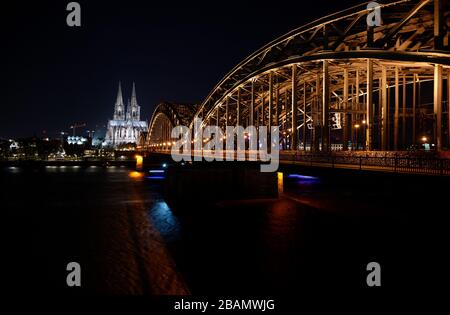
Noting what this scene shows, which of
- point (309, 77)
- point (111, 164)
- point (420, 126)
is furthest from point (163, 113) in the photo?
point (420, 126)

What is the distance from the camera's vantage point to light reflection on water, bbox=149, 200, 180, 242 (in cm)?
1910

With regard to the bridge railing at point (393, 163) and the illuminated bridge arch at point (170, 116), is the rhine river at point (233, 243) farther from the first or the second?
the illuminated bridge arch at point (170, 116)

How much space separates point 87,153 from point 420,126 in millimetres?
152122

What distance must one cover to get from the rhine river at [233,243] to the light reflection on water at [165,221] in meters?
0.11

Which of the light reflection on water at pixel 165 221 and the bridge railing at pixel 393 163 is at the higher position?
the bridge railing at pixel 393 163

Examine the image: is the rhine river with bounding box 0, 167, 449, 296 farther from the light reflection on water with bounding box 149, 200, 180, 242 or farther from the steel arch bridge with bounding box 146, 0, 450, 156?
the steel arch bridge with bounding box 146, 0, 450, 156

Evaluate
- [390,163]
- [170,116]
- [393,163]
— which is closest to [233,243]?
[390,163]

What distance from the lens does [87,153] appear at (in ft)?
549

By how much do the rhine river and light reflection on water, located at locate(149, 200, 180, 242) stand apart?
0.35ft

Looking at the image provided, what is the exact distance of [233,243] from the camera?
16969 millimetres

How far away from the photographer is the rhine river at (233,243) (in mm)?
12031

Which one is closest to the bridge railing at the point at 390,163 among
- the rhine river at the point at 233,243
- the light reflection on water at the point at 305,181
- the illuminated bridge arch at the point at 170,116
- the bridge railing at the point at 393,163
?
the bridge railing at the point at 393,163

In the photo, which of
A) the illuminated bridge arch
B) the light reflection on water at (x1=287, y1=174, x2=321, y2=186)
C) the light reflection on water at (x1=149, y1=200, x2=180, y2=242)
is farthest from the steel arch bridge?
the illuminated bridge arch

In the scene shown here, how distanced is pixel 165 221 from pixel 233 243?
6921mm
